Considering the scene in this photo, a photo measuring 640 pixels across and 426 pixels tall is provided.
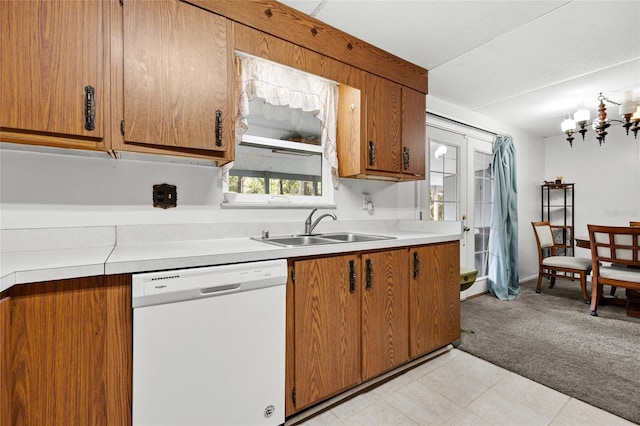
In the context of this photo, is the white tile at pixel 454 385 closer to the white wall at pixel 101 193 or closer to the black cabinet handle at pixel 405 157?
the white wall at pixel 101 193

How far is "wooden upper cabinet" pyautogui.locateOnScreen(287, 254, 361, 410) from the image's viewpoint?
1.52 metres

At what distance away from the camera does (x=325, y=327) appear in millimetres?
1605

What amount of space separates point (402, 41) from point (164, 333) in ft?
8.00

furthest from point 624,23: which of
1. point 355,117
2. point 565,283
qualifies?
point 565,283

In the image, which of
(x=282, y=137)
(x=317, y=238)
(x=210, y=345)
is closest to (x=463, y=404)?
(x=317, y=238)

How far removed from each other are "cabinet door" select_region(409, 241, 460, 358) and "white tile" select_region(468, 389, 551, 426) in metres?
0.46

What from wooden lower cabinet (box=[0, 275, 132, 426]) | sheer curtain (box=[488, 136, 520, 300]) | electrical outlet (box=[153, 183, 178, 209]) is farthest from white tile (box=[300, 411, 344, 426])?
sheer curtain (box=[488, 136, 520, 300])

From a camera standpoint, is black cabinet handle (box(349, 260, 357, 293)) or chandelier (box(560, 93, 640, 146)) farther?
chandelier (box(560, 93, 640, 146))

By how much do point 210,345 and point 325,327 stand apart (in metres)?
0.62

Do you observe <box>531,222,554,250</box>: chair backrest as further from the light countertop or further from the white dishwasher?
the white dishwasher

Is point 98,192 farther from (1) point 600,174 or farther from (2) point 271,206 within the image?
(1) point 600,174

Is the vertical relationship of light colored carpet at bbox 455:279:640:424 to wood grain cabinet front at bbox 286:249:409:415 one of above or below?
below

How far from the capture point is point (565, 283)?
4371 mm

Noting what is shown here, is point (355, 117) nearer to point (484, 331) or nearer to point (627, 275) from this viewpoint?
point (484, 331)
